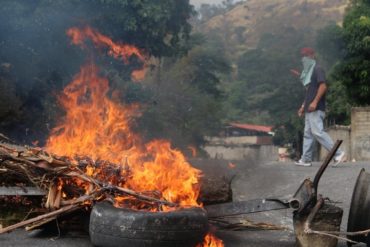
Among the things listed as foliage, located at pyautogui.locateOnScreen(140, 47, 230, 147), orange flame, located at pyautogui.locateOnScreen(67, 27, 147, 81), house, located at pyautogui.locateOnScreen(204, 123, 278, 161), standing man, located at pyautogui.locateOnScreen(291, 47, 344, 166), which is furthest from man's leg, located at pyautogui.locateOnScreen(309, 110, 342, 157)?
house, located at pyautogui.locateOnScreen(204, 123, 278, 161)

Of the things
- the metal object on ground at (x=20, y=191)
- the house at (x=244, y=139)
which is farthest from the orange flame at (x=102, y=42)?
the house at (x=244, y=139)

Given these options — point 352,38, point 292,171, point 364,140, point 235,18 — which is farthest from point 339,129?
point 235,18

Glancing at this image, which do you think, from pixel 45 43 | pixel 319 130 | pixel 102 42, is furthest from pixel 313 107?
pixel 45 43

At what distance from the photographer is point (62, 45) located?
15734mm

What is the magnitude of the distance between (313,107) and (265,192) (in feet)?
6.67

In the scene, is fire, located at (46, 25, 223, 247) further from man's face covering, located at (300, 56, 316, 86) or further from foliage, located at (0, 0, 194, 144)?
foliage, located at (0, 0, 194, 144)

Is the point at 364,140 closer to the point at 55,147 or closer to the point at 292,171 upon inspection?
the point at 292,171

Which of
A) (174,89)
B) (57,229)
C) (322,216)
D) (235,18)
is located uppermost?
(235,18)

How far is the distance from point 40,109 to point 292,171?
10.1 metres

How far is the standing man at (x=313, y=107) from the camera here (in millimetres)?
8531

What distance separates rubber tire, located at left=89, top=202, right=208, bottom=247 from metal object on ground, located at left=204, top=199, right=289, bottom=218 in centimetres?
56

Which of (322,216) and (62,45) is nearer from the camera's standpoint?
(322,216)

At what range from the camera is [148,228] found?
159 inches

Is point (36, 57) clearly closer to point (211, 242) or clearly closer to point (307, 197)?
point (211, 242)
